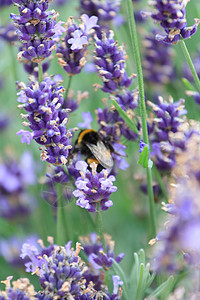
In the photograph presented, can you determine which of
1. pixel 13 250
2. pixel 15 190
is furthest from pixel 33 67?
pixel 13 250

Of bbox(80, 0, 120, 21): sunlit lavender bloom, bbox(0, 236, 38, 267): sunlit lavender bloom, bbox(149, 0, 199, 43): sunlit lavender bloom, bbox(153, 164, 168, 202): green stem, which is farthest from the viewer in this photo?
bbox(0, 236, 38, 267): sunlit lavender bloom

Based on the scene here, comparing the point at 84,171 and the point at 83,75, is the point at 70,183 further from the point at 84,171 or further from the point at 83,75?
the point at 83,75

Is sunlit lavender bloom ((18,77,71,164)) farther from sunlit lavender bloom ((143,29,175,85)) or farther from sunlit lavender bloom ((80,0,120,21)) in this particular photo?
sunlit lavender bloom ((143,29,175,85))

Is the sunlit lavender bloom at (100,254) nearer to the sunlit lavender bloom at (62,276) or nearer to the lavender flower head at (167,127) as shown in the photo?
the sunlit lavender bloom at (62,276)

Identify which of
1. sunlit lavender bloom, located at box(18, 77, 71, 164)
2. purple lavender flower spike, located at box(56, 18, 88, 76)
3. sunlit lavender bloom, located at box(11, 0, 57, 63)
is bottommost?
sunlit lavender bloom, located at box(18, 77, 71, 164)

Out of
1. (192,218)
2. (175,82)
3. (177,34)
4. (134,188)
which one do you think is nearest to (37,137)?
(177,34)

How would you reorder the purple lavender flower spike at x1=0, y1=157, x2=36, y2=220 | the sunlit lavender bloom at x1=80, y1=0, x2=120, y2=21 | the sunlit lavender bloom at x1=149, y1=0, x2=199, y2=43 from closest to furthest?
the sunlit lavender bloom at x1=149, y1=0, x2=199, y2=43, the sunlit lavender bloom at x1=80, y1=0, x2=120, y2=21, the purple lavender flower spike at x1=0, y1=157, x2=36, y2=220

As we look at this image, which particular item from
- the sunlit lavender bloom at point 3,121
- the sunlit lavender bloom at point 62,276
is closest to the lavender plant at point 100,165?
the sunlit lavender bloom at point 62,276

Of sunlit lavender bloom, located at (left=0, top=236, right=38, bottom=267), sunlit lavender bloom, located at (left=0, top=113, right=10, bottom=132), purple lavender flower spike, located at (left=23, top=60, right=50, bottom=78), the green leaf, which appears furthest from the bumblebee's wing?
sunlit lavender bloom, located at (left=0, top=113, right=10, bottom=132)
